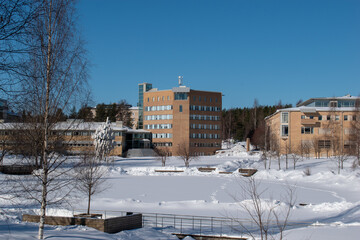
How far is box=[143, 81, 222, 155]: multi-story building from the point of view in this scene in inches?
3615

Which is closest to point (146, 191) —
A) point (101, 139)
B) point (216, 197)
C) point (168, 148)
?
point (216, 197)

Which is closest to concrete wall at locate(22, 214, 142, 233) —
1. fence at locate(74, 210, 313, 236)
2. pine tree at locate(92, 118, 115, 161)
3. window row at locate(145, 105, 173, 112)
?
fence at locate(74, 210, 313, 236)

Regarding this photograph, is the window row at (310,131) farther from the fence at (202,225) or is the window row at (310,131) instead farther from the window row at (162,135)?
the fence at (202,225)

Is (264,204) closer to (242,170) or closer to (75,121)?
(75,121)

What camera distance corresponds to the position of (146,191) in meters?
34.2

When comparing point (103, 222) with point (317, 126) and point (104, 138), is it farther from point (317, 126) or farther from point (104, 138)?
point (317, 126)

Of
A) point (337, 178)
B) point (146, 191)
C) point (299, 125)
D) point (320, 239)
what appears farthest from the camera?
point (299, 125)

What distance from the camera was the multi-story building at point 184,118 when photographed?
91.8 m

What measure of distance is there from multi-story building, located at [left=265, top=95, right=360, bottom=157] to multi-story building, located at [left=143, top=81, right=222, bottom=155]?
2026cm

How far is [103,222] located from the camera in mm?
17734

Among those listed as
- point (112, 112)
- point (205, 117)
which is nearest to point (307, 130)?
point (205, 117)

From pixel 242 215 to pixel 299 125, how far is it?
2212 inches

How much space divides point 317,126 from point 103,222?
6615 centimetres

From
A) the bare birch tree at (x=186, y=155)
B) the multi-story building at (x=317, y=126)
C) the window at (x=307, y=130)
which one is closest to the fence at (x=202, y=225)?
the bare birch tree at (x=186, y=155)
